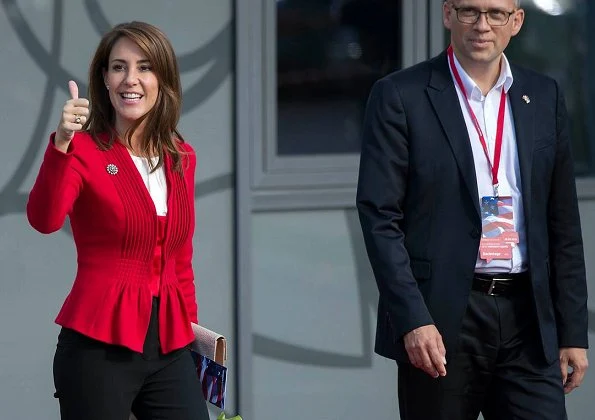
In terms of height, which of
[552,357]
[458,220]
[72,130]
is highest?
[72,130]

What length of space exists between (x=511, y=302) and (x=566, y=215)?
35 cm

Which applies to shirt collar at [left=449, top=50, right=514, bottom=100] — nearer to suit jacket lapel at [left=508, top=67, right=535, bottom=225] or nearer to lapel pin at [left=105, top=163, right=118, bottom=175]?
suit jacket lapel at [left=508, top=67, right=535, bottom=225]

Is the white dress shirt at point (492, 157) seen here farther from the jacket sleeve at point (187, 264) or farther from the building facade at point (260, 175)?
the building facade at point (260, 175)

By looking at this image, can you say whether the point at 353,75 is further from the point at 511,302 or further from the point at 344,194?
the point at 511,302

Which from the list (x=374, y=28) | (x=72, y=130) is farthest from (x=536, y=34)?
(x=72, y=130)

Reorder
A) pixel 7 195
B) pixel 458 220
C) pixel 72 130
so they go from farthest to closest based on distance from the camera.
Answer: pixel 7 195 → pixel 458 220 → pixel 72 130

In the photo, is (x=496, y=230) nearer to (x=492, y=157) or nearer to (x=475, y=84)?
(x=492, y=157)

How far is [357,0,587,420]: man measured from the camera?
11.9ft

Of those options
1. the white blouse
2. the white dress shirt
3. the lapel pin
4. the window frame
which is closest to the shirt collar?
the white dress shirt

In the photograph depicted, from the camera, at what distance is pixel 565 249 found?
3824 millimetres

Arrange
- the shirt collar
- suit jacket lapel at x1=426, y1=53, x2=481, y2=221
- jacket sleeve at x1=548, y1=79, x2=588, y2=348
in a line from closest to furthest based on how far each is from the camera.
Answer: suit jacket lapel at x1=426, y1=53, x2=481, y2=221 → the shirt collar → jacket sleeve at x1=548, y1=79, x2=588, y2=348

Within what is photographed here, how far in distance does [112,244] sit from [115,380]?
Result: 1.19 feet

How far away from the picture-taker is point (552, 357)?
3725 millimetres

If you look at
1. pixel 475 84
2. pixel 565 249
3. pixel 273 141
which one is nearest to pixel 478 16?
pixel 475 84
